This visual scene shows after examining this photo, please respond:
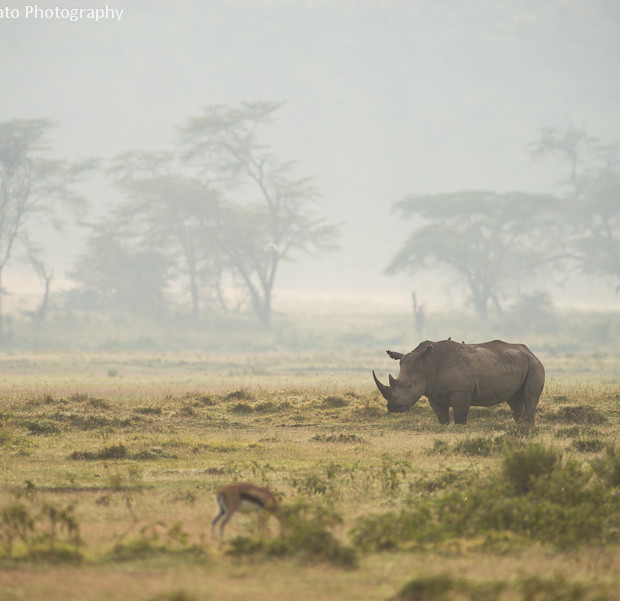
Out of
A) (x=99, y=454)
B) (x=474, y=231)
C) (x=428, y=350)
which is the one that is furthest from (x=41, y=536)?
(x=474, y=231)

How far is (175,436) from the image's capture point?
1541 centimetres

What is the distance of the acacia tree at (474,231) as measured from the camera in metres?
65.8

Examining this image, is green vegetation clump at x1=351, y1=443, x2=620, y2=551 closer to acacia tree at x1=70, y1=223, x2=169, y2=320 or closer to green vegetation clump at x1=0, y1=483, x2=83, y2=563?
green vegetation clump at x1=0, y1=483, x2=83, y2=563

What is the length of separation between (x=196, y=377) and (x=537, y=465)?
25989 mm

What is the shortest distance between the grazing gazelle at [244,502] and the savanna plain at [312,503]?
0.17 metres

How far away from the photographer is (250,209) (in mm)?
67875

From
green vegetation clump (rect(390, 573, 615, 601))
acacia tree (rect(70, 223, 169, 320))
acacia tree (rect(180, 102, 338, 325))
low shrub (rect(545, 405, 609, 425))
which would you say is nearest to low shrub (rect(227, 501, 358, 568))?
green vegetation clump (rect(390, 573, 615, 601))

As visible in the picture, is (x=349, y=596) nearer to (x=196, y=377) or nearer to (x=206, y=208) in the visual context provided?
(x=196, y=377)

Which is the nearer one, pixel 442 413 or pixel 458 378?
pixel 458 378

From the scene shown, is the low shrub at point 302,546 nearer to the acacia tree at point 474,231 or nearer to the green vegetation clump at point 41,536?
the green vegetation clump at point 41,536

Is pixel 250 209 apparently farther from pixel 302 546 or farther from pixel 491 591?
pixel 491 591

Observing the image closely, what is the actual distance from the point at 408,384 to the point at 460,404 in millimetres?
1023

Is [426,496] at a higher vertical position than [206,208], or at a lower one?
lower

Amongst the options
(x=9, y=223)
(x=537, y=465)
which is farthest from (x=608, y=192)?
(x=537, y=465)
